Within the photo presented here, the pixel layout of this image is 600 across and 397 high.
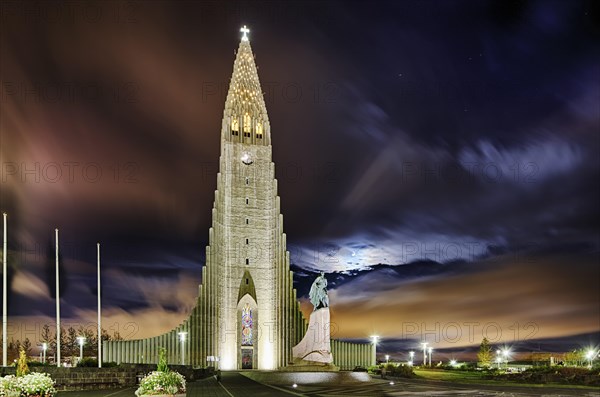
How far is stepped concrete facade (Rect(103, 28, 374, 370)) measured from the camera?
73.9 m

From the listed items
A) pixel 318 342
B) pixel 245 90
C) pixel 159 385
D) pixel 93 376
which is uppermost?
pixel 245 90

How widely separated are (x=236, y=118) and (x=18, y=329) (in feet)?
117

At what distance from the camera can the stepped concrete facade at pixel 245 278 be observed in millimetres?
73875

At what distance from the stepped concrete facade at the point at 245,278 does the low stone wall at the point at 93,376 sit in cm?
3495

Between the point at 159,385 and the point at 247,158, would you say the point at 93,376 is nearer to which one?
the point at 159,385

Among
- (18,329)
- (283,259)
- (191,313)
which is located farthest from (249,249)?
(18,329)

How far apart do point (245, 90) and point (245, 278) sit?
24516mm

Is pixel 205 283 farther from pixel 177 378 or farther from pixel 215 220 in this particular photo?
pixel 177 378

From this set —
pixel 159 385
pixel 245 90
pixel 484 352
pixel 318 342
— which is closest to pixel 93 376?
pixel 159 385

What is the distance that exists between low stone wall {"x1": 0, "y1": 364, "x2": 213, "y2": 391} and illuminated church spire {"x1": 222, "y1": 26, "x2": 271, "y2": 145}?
4558 cm

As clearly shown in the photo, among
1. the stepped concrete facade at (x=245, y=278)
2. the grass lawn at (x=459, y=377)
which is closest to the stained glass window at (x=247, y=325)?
the stepped concrete facade at (x=245, y=278)

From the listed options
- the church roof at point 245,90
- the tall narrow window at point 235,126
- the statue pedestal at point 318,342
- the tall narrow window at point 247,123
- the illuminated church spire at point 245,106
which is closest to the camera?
the statue pedestal at point 318,342

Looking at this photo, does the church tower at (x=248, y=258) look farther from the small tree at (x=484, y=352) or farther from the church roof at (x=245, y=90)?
the small tree at (x=484, y=352)

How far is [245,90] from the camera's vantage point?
273ft
